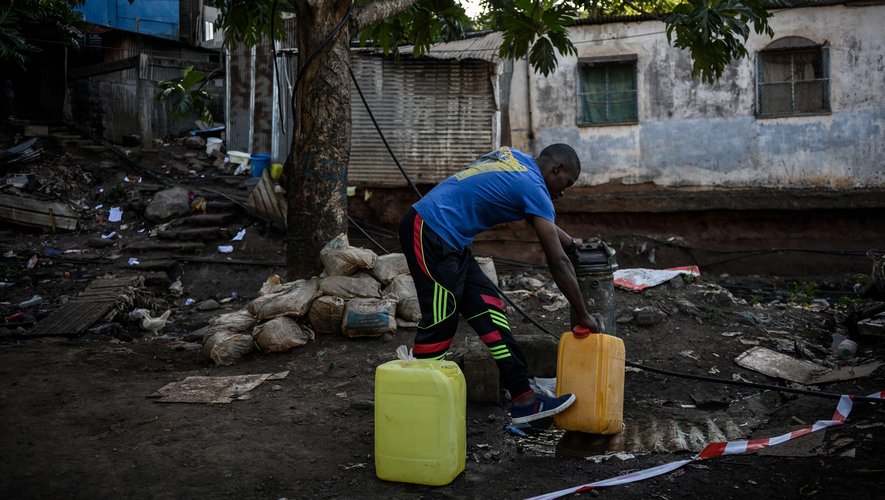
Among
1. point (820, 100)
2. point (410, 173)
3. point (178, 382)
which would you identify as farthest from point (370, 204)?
point (820, 100)

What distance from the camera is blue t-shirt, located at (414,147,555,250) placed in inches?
124

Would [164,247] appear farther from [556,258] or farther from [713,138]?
[713,138]

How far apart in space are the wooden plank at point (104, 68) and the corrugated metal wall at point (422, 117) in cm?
689

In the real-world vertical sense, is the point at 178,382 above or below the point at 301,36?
below

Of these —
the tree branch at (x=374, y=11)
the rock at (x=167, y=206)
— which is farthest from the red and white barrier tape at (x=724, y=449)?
the rock at (x=167, y=206)

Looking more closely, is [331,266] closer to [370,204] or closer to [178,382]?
[178,382]

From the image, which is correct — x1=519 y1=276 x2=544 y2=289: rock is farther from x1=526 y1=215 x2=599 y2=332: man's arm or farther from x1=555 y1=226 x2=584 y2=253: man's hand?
x1=526 y1=215 x2=599 y2=332: man's arm

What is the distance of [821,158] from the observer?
10109 mm

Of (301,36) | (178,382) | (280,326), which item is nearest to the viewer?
(178,382)

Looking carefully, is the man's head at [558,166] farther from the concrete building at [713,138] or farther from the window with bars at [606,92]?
the window with bars at [606,92]

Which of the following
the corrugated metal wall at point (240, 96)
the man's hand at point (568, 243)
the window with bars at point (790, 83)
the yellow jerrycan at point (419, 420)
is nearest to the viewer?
the yellow jerrycan at point (419, 420)

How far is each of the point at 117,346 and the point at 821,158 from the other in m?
10.1

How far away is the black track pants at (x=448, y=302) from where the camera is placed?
10.4 feet

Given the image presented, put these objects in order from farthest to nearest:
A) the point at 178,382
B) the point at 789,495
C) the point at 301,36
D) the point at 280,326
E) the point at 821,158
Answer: the point at 821,158 < the point at 301,36 < the point at 280,326 < the point at 178,382 < the point at 789,495
